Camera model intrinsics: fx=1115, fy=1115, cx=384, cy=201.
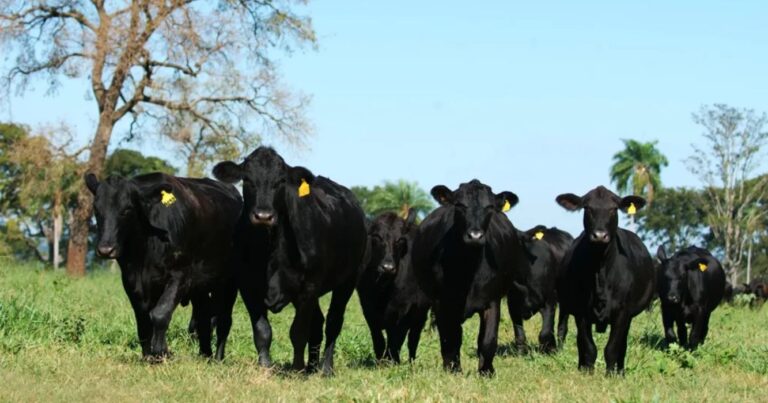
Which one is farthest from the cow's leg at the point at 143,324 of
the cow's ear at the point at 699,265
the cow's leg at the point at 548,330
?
the cow's ear at the point at 699,265

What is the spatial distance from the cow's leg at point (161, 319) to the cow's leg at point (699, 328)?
365 inches

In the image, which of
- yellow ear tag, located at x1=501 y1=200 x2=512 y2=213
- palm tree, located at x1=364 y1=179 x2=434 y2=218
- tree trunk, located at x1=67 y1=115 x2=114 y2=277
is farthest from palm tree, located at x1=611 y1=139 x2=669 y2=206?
yellow ear tag, located at x1=501 y1=200 x2=512 y2=213

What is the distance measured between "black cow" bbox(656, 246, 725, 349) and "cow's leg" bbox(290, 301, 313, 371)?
8.18m

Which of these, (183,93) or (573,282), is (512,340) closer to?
(573,282)

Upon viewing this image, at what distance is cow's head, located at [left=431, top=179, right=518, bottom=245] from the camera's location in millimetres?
10883

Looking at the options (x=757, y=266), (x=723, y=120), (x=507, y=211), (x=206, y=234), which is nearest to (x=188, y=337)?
(x=206, y=234)

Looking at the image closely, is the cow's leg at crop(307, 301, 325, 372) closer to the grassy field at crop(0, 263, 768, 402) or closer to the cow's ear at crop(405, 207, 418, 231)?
the grassy field at crop(0, 263, 768, 402)

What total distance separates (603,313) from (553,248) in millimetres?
6059

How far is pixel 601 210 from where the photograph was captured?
12.0m

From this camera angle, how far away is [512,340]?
684 inches

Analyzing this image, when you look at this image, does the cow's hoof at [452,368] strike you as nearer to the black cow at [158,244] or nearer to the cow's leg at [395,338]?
the cow's leg at [395,338]

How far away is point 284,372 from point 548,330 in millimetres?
7155

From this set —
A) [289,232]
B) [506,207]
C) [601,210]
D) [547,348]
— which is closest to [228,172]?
[289,232]

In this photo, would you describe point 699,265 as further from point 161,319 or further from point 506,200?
point 161,319
